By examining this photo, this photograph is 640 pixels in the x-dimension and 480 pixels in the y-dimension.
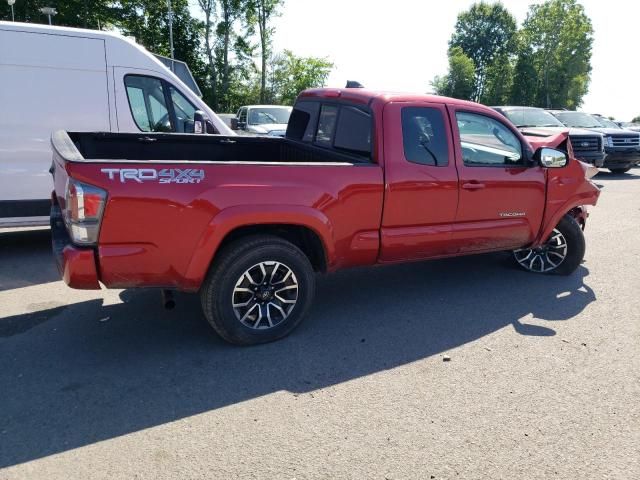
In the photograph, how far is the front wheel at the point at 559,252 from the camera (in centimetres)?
544

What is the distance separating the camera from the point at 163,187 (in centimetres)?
317

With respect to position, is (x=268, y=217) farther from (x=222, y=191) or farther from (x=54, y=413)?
(x=54, y=413)

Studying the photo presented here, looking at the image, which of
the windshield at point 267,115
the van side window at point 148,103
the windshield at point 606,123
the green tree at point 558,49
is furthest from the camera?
the green tree at point 558,49

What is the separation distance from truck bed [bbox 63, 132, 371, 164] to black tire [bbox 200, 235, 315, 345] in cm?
109

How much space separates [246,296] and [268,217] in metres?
0.65

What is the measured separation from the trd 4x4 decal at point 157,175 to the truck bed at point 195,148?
4.07 ft

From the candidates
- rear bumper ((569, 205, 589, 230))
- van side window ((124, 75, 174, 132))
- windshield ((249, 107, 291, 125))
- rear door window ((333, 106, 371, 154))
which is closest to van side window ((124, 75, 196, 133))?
van side window ((124, 75, 174, 132))

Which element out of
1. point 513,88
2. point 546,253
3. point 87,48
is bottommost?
A: point 546,253

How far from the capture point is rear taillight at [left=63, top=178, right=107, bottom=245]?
303 centimetres

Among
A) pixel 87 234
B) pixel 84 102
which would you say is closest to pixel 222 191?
pixel 87 234

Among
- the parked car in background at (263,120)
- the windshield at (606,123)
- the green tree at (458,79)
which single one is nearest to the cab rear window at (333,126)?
the parked car in background at (263,120)

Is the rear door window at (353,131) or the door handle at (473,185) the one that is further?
the door handle at (473,185)

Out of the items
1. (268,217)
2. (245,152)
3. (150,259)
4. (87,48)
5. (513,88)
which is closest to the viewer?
(150,259)

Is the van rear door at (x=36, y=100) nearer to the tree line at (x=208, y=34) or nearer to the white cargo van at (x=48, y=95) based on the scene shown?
the white cargo van at (x=48, y=95)
